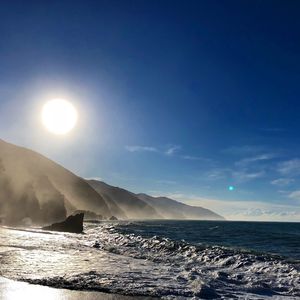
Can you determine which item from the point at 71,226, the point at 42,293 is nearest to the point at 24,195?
the point at 71,226

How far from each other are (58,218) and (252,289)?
8443cm

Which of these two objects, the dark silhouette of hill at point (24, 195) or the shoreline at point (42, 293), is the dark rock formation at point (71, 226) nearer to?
the dark silhouette of hill at point (24, 195)

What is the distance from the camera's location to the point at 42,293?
40.8ft

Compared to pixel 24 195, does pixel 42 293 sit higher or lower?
lower

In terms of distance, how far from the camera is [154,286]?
578 inches

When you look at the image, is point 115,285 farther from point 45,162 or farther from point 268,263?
point 45,162

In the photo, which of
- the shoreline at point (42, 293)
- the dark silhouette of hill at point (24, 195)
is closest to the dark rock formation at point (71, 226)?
the dark silhouette of hill at point (24, 195)

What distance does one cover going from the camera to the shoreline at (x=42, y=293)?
39.0 feet

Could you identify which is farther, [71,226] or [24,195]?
[24,195]

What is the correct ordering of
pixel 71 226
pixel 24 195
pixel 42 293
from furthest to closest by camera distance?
1. pixel 24 195
2. pixel 71 226
3. pixel 42 293

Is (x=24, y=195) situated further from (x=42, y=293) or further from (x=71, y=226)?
(x=42, y=293)

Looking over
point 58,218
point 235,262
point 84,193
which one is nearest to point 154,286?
point 235,262

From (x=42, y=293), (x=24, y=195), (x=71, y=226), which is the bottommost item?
(x=42, y=293)

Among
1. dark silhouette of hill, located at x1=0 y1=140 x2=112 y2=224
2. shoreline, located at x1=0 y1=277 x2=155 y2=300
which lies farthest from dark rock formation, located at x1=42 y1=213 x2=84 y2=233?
shoreline, located at x1=0 y1=277 x2=155 y2=300
